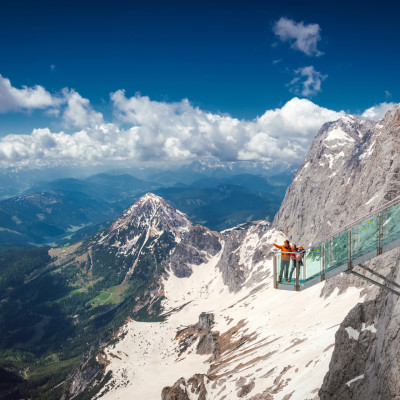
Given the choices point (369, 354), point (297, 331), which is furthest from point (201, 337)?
point (369, 354)

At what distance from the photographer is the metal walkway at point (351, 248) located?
14070 millimetres

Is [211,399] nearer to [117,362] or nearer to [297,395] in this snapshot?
[297,395]

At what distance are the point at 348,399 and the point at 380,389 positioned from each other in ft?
22.5

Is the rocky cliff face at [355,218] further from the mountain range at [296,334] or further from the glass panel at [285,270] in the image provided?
the glass panel at [285,270]

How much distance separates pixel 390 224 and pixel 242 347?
8808 cm

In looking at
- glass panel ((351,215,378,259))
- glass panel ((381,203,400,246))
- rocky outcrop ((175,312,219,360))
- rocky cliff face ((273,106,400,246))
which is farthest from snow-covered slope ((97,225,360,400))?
glass panel ((381,203,400,246))

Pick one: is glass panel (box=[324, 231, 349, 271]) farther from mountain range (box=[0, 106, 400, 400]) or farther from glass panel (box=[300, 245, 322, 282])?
mountain range (box=[0, 106, 400, 400])

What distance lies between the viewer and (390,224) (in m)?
14.1

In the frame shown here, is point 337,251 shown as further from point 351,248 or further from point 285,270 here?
point 285,270

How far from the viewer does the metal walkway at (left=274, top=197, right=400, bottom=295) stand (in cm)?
1407

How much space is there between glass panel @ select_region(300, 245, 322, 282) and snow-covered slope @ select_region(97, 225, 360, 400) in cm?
2617

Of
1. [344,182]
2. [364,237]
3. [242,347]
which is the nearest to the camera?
[364,237]

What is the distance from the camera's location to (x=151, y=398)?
337ft

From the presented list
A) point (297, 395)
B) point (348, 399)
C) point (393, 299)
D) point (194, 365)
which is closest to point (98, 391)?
point (194, 365)
